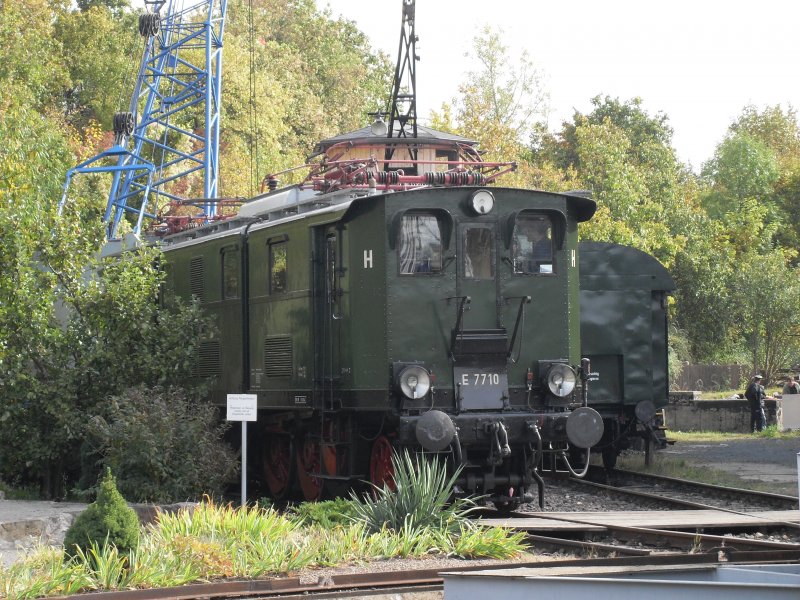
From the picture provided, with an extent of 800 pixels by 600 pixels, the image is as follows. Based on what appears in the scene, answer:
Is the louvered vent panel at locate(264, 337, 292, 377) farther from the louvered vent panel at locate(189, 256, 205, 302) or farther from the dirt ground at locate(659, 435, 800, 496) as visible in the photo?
the dirt ground at locate(659, 435, 800, 496)

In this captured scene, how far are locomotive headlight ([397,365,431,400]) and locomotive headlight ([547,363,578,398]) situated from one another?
1.57m

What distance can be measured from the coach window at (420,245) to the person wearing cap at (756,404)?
666 inches

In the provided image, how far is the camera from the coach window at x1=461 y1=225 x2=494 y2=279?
15039 mm

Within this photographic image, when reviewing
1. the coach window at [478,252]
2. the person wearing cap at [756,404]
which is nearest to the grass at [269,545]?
the coach window at [478,252]

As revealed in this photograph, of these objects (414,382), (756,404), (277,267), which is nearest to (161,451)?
(277,267)

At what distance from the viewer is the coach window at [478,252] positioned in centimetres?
1504

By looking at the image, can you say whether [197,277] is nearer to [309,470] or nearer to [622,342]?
[309,470]

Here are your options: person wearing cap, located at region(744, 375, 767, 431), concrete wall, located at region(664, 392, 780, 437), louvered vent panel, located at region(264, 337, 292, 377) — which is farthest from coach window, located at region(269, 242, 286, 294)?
concrete wall, located at region(664, 392, 780, 437)

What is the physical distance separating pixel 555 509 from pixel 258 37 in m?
50.8

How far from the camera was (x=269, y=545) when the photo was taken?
36.8 ft

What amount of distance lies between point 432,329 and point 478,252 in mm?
1109

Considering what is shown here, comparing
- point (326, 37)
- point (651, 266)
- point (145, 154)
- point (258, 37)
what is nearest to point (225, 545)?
point (651, 266)

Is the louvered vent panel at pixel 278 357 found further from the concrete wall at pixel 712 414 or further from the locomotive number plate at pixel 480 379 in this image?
the concrete wall at pixel 712 414

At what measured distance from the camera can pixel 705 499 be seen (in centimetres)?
1752
